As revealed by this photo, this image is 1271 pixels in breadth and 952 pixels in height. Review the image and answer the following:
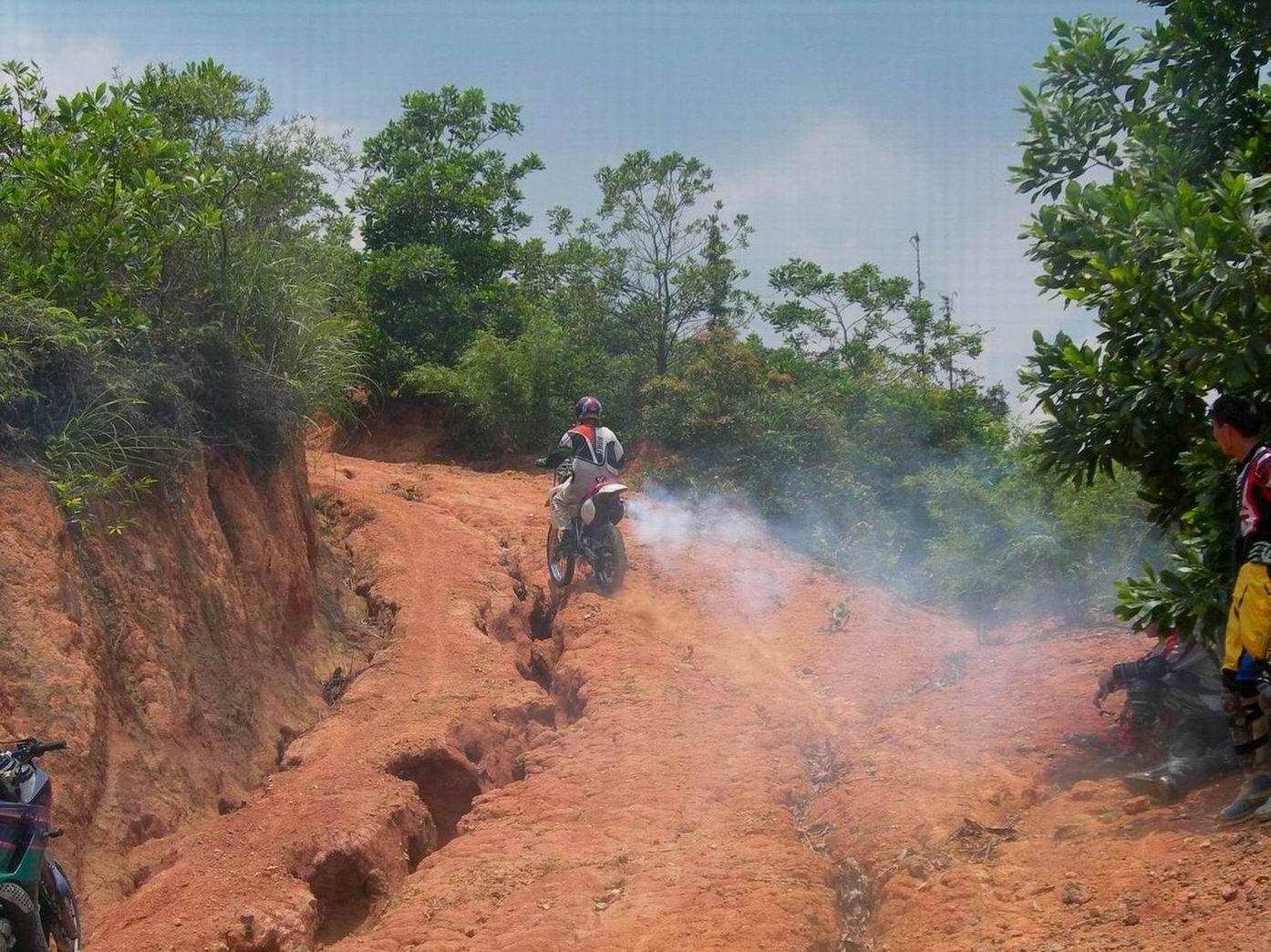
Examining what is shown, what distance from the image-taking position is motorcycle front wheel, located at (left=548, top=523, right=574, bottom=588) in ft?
38.9

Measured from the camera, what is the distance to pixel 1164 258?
6.01 m

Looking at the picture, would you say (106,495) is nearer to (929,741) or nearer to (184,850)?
(184,850)

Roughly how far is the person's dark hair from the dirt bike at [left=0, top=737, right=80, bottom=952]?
5.32 m

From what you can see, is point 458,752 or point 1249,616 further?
point 458,752

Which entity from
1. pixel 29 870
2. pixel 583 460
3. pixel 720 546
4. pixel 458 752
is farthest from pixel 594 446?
pixel 29 870

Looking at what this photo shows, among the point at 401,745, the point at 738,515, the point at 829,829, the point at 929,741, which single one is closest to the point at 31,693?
the point at 401,745

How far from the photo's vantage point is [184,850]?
700 centimetres

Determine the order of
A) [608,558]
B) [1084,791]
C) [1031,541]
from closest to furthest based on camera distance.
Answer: [1084,791], [608,558], [1031,541]

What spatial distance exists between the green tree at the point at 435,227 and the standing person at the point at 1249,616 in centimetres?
1585

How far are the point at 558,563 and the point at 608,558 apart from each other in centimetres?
54

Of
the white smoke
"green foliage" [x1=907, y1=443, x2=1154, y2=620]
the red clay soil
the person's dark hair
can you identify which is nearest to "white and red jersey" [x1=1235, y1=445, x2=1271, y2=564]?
the person's dark hair

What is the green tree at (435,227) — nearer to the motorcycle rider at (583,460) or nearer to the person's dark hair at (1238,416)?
the motorcycle rider at (583,460)

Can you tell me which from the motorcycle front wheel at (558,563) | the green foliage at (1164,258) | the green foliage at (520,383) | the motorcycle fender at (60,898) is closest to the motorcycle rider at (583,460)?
the motorcycle front wheel at (558,563)

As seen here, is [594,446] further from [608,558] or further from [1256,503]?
[1256,503]
